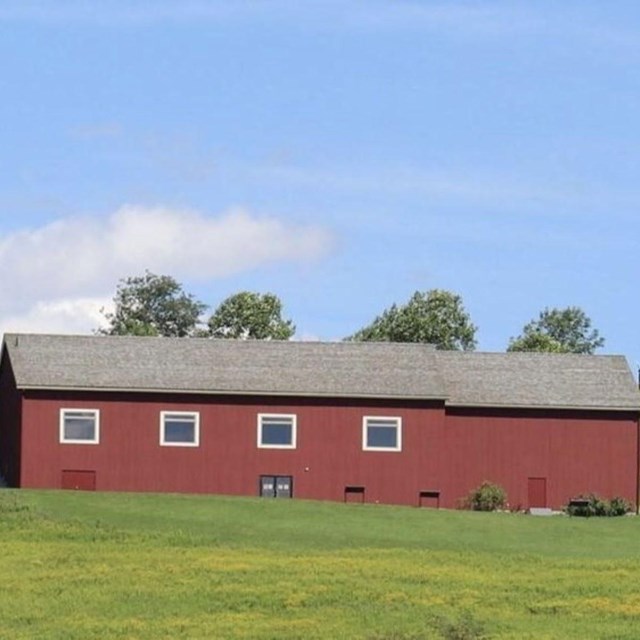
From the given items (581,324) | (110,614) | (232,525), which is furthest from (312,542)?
(581,324)

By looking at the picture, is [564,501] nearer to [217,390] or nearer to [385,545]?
[217,390]

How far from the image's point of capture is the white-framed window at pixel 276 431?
60.2 meters

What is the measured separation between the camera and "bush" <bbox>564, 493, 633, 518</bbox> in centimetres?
5803

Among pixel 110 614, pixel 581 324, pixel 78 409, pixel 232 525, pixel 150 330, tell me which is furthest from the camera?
pixel 581 324

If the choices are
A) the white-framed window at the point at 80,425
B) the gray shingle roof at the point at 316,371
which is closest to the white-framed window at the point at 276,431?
the gray shingle roof at the point at 316,371

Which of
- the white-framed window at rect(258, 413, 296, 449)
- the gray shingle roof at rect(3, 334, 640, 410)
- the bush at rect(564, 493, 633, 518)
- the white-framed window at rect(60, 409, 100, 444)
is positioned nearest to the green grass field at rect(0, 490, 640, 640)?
the bush at rect(564, 493, 633, 518)

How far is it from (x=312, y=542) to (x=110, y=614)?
12.6 metres

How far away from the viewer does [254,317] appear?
100625 millimetres

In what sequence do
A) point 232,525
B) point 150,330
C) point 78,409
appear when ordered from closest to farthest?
point 232,525 → point 78,409 → point 150,330

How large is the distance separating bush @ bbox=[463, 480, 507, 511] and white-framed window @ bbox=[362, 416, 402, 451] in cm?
300

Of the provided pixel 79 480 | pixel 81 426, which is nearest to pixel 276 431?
pixel 81 426

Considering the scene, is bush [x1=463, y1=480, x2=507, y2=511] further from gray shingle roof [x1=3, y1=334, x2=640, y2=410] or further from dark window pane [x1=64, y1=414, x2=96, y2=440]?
dark window pane [x1=64, y1=414, x2=96, y2=440]

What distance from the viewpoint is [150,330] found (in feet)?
335

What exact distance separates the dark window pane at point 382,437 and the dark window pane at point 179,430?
5.91m
